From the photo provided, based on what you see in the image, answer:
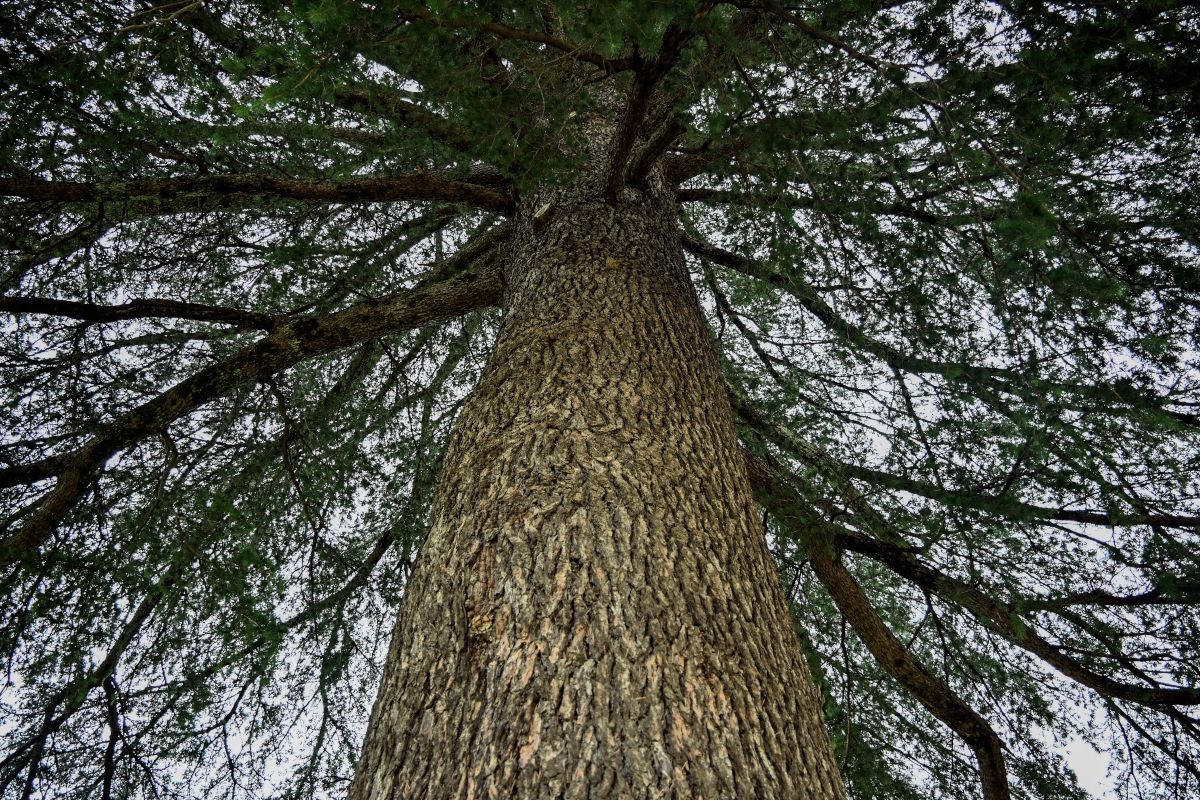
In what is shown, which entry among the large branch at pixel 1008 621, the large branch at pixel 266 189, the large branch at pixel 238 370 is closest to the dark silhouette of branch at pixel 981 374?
the large branch at pixel 1008 621

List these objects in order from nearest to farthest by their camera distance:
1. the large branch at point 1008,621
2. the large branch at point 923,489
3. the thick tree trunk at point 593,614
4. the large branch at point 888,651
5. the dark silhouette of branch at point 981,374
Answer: the thick tree trunk at point 593,614 → the dark silhouette of branch at point 981,374 → the large branch at point 923,489 → the large branch at point 1008,621 → the large branch at point 888,651

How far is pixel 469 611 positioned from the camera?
123 cm

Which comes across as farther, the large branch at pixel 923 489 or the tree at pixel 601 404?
the large branch at pixel 923 489

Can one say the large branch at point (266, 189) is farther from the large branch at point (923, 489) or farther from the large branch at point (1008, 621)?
the large branch at point (1008, 621)

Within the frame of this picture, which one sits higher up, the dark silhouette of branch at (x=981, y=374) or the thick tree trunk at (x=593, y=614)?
the dark silhouette of branch at (x=981, y=374)

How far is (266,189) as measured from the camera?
105 inches

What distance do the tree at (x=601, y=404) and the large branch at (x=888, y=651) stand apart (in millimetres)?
18

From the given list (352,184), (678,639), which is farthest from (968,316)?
(352,184)

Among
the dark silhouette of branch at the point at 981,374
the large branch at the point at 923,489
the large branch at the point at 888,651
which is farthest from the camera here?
the large branch at the point at 888,651

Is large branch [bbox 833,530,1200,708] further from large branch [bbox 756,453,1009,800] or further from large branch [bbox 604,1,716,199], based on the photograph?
large branch [bbox 604,1,716,199]

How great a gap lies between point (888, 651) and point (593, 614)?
98.4 inches

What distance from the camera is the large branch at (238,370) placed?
2.32m

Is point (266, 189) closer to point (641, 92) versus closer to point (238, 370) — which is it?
point (238, 370)

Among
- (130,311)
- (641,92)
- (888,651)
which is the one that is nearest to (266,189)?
(130,311)
